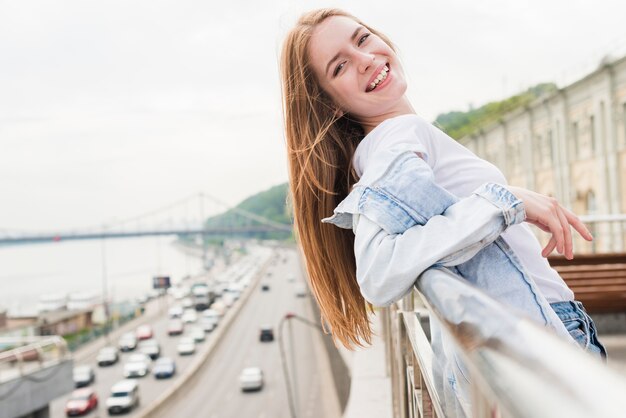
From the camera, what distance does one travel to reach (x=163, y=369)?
95.0ft

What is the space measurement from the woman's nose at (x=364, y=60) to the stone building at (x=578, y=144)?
10.2 metres

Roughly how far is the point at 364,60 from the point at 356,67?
0.02m

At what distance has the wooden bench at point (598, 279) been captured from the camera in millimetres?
2744

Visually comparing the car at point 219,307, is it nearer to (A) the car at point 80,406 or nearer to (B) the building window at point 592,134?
(A) the car at point 80,406

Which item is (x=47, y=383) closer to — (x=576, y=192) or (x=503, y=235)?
(x=503, y=235)

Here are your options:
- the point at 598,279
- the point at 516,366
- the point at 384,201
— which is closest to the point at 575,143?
the point at 598,279

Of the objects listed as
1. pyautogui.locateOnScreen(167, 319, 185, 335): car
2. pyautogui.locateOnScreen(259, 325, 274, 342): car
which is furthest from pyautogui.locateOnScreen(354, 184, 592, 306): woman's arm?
pyautogui.locateOnScreen(167, 319, 185, 335): car

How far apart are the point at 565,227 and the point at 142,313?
2080 inches

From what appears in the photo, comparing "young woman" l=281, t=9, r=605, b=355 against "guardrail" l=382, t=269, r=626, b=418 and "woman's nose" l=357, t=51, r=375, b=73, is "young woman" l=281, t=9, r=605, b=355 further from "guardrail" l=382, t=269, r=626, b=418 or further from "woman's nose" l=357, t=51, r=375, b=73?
"guardrail" l=382, t=269, r=626, b=418

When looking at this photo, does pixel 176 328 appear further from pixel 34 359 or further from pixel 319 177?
pixel 319 177

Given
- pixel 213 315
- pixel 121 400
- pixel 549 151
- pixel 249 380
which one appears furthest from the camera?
pixel 213 315

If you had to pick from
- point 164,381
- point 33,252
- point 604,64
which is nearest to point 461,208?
point 604,64

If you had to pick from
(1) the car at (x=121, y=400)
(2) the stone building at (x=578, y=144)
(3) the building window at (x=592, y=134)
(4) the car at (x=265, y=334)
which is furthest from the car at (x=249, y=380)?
(3) the building window at (x=592, y=134)

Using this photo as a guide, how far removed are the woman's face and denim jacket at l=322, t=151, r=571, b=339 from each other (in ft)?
0.74
